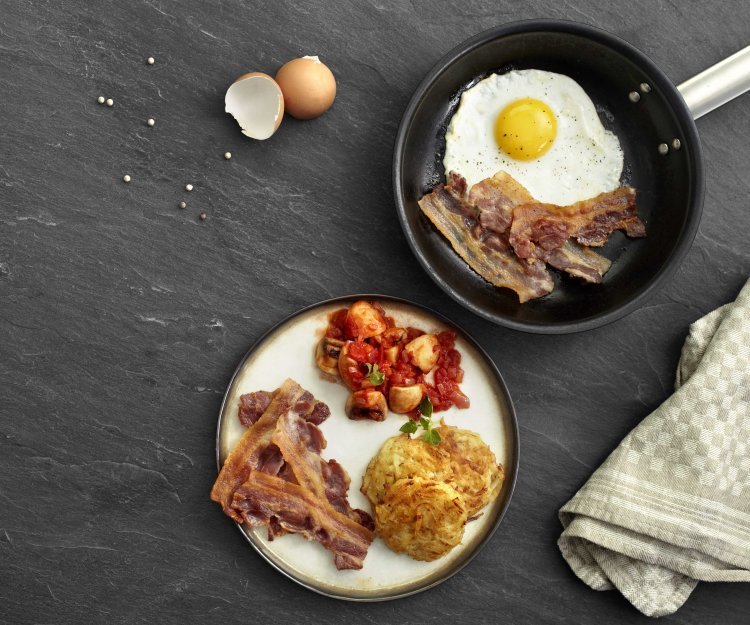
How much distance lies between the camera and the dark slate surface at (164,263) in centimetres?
284

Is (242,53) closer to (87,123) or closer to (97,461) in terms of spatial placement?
(87,123)

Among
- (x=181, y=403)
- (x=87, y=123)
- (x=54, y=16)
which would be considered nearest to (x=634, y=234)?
(x=181, y=403)

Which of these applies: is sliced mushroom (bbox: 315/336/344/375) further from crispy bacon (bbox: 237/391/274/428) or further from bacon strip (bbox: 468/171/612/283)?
bacon strip (bbox: 468/171/612/283)

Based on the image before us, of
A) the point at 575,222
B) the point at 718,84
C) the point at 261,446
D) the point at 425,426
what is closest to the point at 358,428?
the point at 425,426

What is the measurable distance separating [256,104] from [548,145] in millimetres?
1164

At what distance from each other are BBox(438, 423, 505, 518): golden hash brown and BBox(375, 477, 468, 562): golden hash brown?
0.24 ft

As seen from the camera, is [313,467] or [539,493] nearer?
[313,467]

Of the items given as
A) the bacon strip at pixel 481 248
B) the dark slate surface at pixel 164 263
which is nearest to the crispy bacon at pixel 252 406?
the dark slate surface at pixel 164 263

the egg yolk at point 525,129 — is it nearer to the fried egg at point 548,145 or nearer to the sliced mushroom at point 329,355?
the fried egg at point 548,145

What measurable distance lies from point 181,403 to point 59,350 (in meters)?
0.53

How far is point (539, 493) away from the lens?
115 inches

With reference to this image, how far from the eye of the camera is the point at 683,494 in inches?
111

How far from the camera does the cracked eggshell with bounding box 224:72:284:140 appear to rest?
2.71 metres

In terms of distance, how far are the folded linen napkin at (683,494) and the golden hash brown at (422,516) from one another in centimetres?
55
